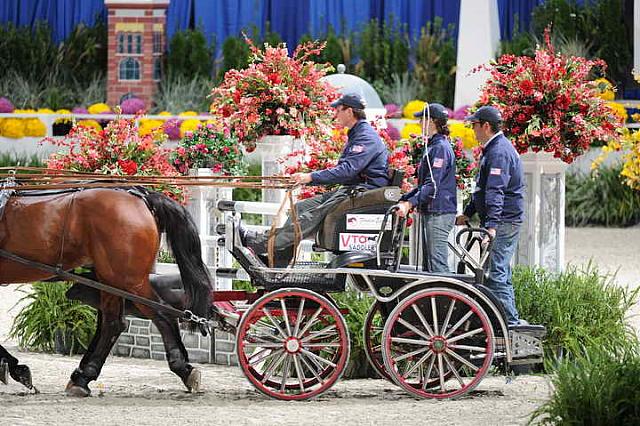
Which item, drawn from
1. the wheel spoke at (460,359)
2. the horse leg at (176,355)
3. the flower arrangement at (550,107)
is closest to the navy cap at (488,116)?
the flower arrangement at (550,107)

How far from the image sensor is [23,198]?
766cm

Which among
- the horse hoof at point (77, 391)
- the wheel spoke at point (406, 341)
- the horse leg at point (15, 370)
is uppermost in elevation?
the wheel spoke at point (406, 341)

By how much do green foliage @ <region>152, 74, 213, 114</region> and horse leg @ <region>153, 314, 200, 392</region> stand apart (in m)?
11.7

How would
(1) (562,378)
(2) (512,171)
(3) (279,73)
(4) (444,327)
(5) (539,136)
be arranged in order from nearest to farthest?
(1) (562,378) < (4) (444,327) < (2) (512,171) < (5) (539,136) < (3) (279,73)

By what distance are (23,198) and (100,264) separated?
59cm

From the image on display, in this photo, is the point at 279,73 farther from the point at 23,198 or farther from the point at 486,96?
the point at 23,198

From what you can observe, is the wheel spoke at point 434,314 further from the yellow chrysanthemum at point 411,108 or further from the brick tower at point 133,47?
the brick tower at point 133,47

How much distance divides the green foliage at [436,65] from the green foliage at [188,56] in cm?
320

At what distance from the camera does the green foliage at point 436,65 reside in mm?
19672

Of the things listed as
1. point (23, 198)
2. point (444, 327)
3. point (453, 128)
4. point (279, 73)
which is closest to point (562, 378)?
point (444, 327)

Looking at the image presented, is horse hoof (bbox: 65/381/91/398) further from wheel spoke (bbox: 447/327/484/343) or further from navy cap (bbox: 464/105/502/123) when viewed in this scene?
navy cap (bbox: 464/105/502/123)

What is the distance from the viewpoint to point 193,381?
774cm

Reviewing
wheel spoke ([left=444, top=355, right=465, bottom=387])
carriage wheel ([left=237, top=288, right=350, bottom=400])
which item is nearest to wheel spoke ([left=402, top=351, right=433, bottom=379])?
wheel spoke ([left=444, top=355, right=465, bottom=387])

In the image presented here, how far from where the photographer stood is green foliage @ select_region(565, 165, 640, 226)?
16.6 metres
